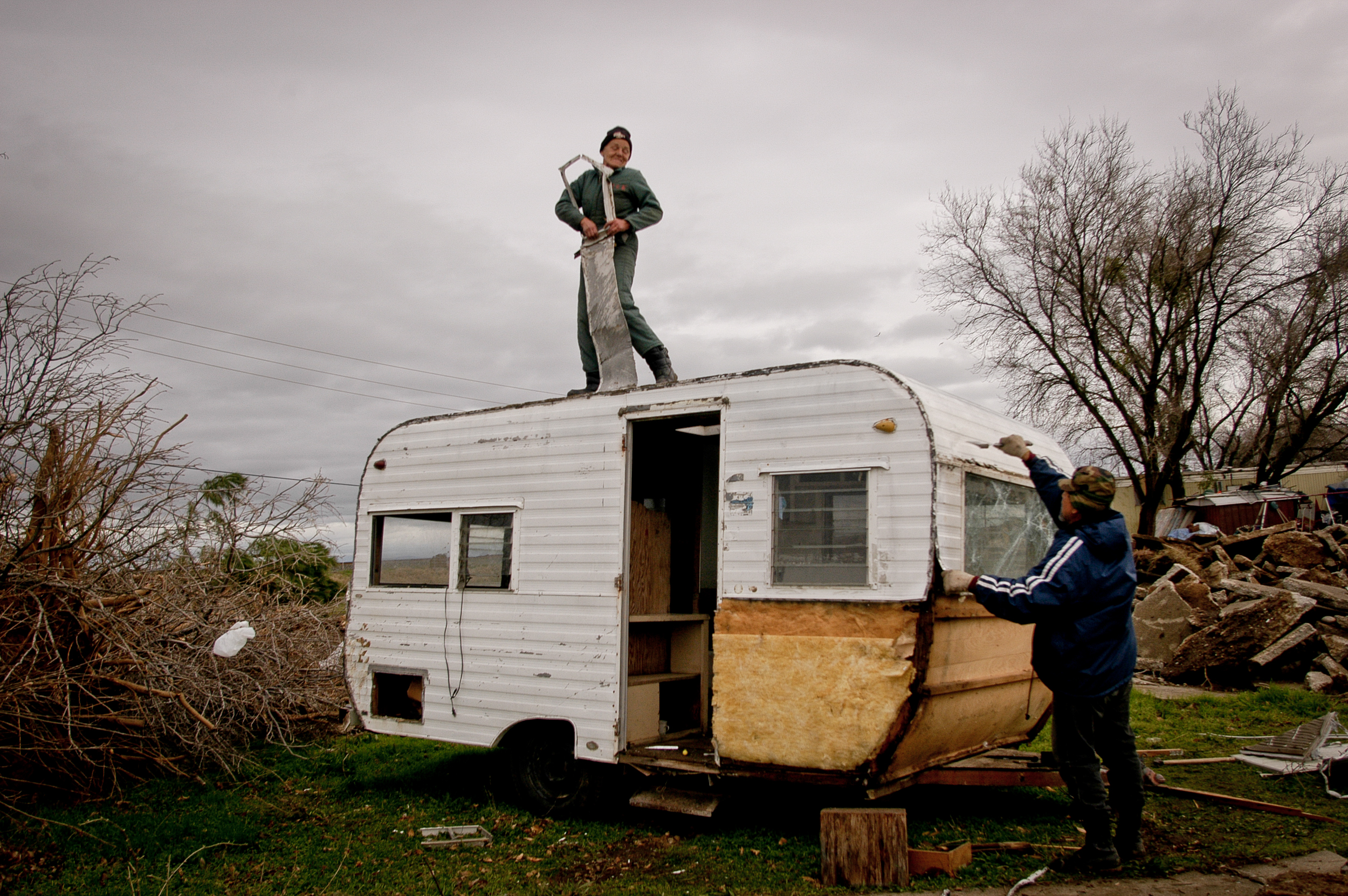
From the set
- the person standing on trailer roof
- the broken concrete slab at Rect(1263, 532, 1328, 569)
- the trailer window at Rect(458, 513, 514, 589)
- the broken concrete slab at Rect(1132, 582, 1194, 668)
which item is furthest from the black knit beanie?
the broken concrete slab at Rect(1263, 532, 1328, 569)

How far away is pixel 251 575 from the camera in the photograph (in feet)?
32.3

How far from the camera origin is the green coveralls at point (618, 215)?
25.9 feet

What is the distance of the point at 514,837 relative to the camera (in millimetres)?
6148

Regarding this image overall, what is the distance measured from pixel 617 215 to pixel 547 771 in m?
4.40

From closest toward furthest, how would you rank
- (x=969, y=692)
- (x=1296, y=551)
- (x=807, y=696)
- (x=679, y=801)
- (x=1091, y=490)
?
(x=1091, y=490)
(x=807, y=696)
(x=969, y=692)
(x=679, y=801)
(x=1296, y=551)

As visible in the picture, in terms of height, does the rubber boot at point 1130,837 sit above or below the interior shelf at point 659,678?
below

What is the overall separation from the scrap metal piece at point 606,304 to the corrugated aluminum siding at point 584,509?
89cm

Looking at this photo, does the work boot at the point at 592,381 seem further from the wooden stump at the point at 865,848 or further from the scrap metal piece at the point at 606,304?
the wooden stump at the point at 865,848

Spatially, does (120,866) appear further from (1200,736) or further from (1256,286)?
(1256,286)

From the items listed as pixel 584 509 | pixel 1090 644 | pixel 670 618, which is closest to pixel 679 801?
pixel 670 618

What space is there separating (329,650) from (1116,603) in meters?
8.06

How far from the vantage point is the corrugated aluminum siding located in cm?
529

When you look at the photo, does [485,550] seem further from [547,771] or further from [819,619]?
[819,619]

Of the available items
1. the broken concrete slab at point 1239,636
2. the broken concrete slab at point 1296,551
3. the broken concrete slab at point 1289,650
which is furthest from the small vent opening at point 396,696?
the broken concrete slab at point 1296,551
